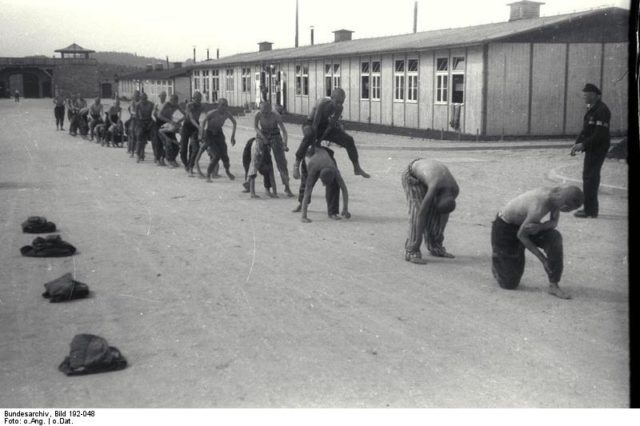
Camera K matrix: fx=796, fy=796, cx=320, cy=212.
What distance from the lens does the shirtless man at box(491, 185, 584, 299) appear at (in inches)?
257

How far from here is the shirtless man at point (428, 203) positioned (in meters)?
8.09

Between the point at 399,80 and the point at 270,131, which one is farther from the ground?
the point at 399,80

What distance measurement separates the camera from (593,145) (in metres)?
11.4

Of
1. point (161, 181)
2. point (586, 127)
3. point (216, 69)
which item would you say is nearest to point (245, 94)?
point (216, 69)

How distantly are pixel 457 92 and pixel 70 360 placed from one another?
23096mm

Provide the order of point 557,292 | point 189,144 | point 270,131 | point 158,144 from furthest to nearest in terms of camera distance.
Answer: point 158,144 < point 189,144 < point 270,131 < point 557,292

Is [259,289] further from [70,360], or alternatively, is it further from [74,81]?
[74,81]

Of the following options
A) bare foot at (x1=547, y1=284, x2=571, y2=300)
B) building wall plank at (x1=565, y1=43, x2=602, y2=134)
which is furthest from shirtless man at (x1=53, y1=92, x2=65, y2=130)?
bare foot at (x1=547, y1=284, x2=571, y2=300)

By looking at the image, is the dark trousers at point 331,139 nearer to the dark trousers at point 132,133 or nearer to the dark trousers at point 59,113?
the dark trousers at point 132,133

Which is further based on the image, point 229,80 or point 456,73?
point 229,80

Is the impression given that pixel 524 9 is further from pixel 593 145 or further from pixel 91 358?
pixel 91 358

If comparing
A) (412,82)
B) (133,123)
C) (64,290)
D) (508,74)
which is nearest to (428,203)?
(64,290)

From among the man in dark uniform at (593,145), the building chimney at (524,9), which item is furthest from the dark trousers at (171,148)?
the building chimney at (524,9)

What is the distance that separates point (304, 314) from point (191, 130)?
11277mm
